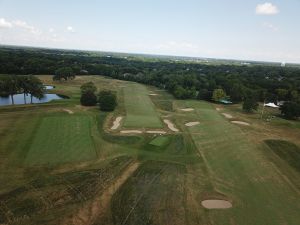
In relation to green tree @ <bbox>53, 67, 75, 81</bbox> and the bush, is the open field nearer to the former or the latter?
the bush

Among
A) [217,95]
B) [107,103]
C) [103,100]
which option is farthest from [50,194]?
[217,95]

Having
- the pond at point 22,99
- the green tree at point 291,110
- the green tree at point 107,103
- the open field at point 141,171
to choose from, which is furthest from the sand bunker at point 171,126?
the pond at point 22,99

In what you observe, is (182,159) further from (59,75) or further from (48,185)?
(59,75)

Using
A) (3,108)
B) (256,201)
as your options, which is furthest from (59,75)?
(256,201)

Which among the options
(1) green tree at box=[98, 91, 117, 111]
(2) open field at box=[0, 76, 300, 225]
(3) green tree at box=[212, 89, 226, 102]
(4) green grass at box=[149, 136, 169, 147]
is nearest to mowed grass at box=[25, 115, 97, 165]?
(2) open field at box=[0, 76, 300, 225]

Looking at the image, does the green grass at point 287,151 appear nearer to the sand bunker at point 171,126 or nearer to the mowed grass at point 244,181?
the mowed grass at point 244,181
